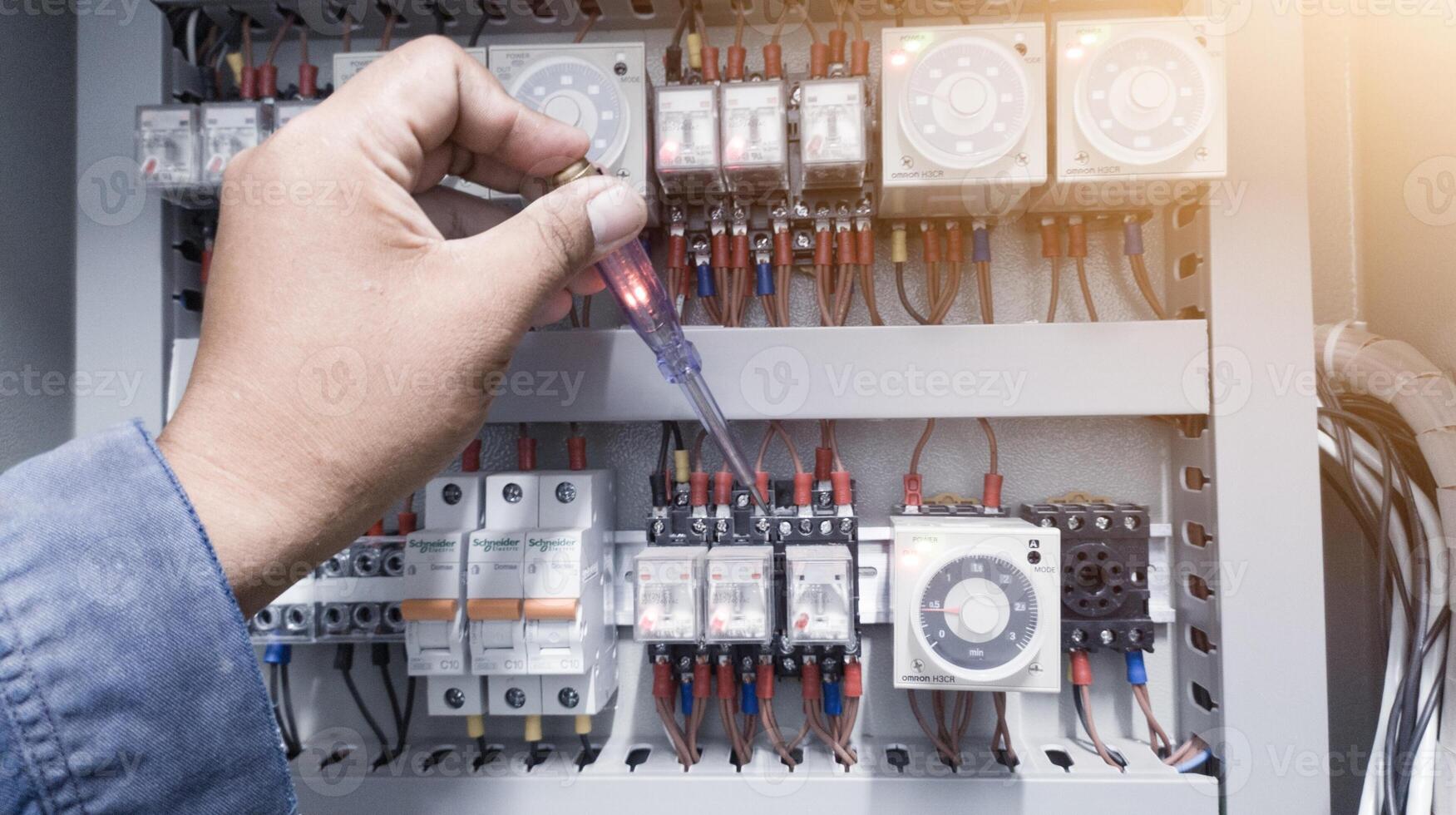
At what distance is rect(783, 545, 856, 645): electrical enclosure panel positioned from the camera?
2.92ft

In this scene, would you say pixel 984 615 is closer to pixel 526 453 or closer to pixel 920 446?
pixel 920 446

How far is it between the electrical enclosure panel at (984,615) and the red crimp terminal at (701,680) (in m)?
0.26

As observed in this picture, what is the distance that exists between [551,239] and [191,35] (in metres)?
0.87

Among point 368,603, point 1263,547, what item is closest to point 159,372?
point 368,603

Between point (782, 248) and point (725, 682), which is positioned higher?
point (782, 248)

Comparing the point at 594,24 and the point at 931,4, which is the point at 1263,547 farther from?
the point at 594,24

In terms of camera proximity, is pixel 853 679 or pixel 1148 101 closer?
pixel 1148 101

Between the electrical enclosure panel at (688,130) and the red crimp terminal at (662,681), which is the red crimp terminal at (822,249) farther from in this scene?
the red crimp terminal at (662,681)

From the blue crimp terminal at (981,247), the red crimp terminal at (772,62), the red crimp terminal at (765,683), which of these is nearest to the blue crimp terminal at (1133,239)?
the blue crimp terminal at (981,247)

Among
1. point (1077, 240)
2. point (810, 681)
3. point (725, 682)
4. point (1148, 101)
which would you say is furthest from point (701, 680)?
point (1148, 101)

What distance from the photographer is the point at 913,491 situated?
3.35 feet

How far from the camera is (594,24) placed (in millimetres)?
1103

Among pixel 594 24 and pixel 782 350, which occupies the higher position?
pixel 594 24

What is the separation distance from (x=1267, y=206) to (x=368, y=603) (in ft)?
4.14
